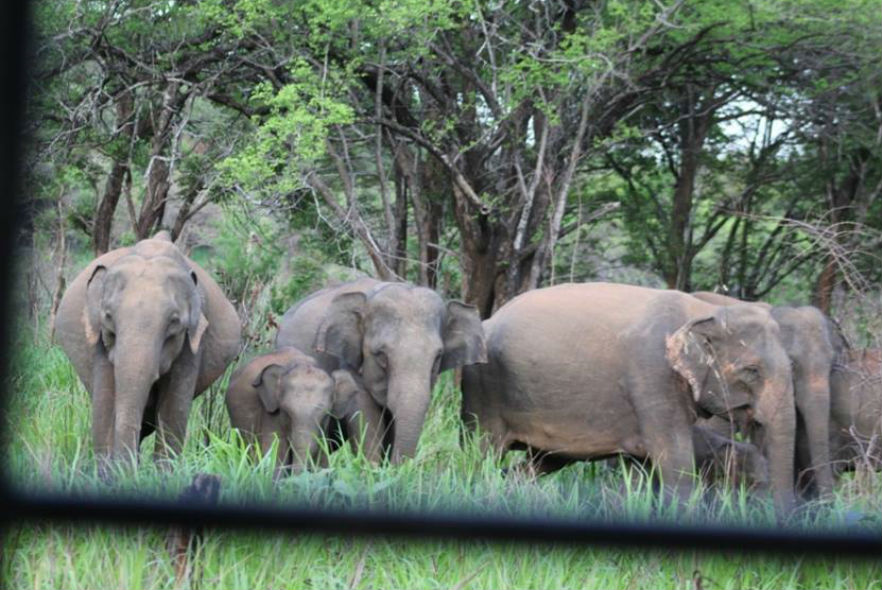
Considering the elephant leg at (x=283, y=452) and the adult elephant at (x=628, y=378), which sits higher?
the adult elephant at (x=628, y=378)

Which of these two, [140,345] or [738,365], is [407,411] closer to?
[140,345]

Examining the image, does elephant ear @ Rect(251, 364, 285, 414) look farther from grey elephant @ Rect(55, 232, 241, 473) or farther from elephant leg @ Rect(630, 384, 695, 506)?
elephant leg @ Rect(630, 384, 695, 506)

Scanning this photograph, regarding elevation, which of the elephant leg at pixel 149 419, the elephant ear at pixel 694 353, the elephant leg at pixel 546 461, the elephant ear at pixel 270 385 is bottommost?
the elephant leg at pixel 546 461

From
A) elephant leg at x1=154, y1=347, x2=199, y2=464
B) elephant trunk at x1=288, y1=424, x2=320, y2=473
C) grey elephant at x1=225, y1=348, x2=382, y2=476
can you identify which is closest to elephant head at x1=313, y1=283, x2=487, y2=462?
grey elephant at x1=225, y1=348, x2=382, y2=476

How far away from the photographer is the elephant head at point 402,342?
7723 millimetres

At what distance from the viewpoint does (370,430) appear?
800 cm

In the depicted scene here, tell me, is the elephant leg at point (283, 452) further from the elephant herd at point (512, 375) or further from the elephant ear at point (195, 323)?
the elephant ear at point (195, 323)

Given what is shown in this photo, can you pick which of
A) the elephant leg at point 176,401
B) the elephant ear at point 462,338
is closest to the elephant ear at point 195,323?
the elephant leg at point 176,401

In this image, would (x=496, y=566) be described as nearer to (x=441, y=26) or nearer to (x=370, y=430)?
(x=370, y=430)

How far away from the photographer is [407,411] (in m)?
7.59

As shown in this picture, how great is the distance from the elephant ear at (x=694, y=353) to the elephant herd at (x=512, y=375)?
0.4 inches

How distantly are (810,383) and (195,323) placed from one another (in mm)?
3427

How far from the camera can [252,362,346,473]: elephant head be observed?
7601 millimetres

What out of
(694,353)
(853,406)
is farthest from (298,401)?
(853,406)
